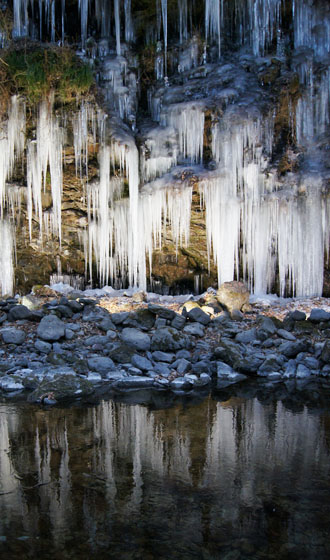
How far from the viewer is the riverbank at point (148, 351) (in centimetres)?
702

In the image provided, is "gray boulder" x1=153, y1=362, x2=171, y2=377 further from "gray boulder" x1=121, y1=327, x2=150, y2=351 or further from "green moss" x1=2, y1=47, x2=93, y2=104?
"green moss" x1=2, y1=47, x2=93, y2=104

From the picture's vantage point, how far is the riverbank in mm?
7020

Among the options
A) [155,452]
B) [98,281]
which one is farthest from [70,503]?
[98,281]

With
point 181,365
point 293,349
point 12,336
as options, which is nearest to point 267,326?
point 293,349

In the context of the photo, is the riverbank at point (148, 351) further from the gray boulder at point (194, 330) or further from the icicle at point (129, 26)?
the icicle at point (129, 26)

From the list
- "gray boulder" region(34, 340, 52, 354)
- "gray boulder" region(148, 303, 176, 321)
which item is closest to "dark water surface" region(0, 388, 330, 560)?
"gray boulder" region(34, 340, 52, 354)

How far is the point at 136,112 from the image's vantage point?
542 inches

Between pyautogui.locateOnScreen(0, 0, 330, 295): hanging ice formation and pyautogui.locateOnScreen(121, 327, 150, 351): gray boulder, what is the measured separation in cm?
454

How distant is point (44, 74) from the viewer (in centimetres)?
1192

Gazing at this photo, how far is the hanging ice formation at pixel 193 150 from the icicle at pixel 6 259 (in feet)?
0.19

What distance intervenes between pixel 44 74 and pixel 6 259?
17.3 feet

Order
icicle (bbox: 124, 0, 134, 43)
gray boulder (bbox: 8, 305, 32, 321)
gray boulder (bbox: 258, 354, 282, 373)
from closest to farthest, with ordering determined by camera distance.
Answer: gray boulder (bbox: 258, 354, 282, 373), gray boulder (bbox: 8, 305, 32, 321), icicle (bbox: 124, 0, 134, 43)

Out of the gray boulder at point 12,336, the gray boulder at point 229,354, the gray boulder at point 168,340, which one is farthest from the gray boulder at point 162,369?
the gray boulder at point 12,336

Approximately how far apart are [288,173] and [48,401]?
8.78 metres
